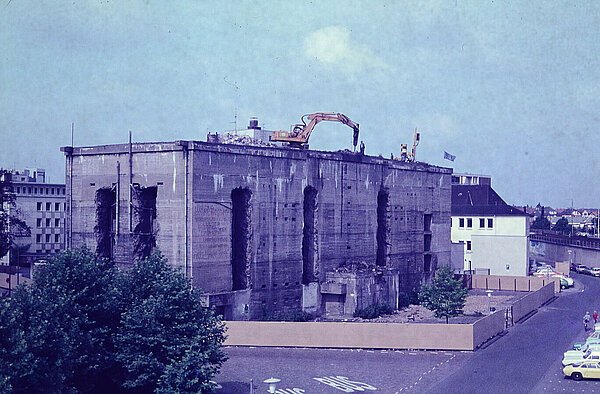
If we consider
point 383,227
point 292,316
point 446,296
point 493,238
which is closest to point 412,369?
point 446,296

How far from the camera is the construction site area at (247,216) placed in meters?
44.8

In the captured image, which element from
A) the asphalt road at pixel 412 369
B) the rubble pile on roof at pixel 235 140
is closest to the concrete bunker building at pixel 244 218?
the rubble pile on roof at pixel 235 140

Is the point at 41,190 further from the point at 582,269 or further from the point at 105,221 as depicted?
the point at 582,269

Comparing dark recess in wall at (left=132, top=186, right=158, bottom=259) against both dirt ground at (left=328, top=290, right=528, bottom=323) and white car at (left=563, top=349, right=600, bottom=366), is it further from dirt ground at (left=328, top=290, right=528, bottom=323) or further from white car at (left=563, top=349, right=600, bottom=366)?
white car at (left=563, top=349, right=600, bottom=366)

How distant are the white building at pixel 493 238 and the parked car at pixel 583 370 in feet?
157

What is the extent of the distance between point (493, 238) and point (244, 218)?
1727 inches

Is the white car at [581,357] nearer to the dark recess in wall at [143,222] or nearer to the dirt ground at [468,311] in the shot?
the dirt ground at [468,311]

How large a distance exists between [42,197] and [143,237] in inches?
2451

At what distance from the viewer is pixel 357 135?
67.6 meters

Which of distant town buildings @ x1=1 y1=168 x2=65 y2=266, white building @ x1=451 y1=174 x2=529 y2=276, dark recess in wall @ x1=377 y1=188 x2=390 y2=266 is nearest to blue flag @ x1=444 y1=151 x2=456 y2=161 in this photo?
white building @ x1=451 y1=174 x2=529 y2=276

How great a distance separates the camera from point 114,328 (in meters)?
30.2

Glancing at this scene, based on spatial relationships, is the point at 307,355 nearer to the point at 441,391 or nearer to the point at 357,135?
the point at 441,391

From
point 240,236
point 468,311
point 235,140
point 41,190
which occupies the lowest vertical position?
point 468,311

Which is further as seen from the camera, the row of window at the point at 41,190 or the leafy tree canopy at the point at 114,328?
the row of window at the point at 41,190
